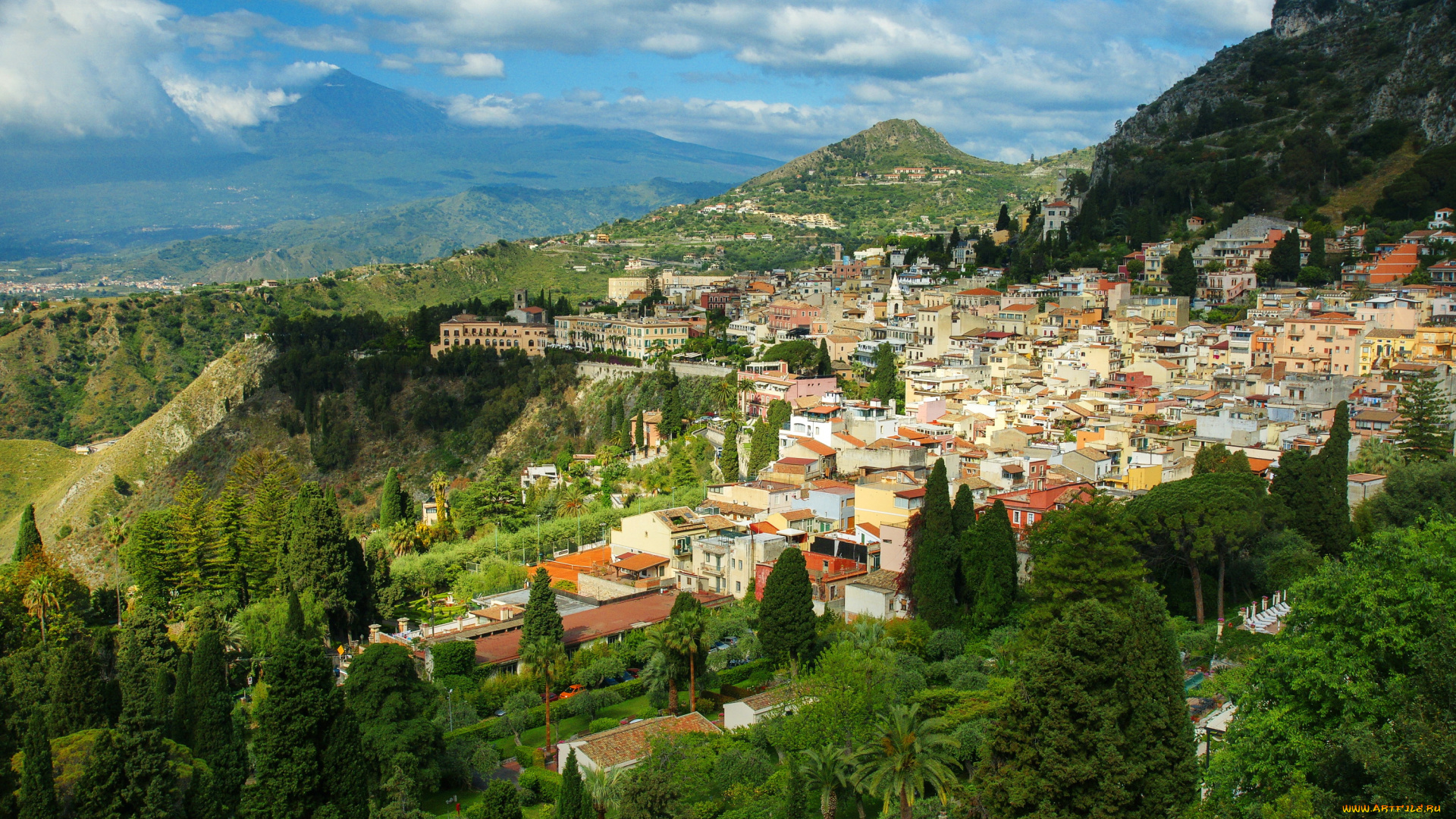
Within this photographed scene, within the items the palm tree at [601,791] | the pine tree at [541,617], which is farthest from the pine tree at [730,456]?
the palm tree at [601,791]

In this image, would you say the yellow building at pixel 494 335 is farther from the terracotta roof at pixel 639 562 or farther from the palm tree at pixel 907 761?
the palm tree at pixel 907 761

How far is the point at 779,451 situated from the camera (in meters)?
45.2

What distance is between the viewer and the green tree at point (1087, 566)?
2559 centimetres

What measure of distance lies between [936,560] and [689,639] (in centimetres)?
728

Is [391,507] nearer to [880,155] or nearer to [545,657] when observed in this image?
[545,657]

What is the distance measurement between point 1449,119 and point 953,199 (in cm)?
7607

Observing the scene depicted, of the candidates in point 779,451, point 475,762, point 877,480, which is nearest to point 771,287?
point 779,451

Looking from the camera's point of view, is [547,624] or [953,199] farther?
[953,199]

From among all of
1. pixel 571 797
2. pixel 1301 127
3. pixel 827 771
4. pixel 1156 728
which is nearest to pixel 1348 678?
pixel 1156 728

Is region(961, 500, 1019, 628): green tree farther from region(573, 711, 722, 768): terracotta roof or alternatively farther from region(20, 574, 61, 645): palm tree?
region(20, 574, 61, 645): palm tree

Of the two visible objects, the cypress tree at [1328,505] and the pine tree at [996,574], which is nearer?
A: the pine tree at [996,574]

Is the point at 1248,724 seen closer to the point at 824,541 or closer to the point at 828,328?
the point at 824,541

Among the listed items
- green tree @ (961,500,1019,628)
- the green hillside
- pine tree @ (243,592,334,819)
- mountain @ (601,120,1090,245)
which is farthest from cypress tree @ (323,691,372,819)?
mountain @ (601,120,1090,245)

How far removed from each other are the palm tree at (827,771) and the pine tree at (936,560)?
28.8 feet
